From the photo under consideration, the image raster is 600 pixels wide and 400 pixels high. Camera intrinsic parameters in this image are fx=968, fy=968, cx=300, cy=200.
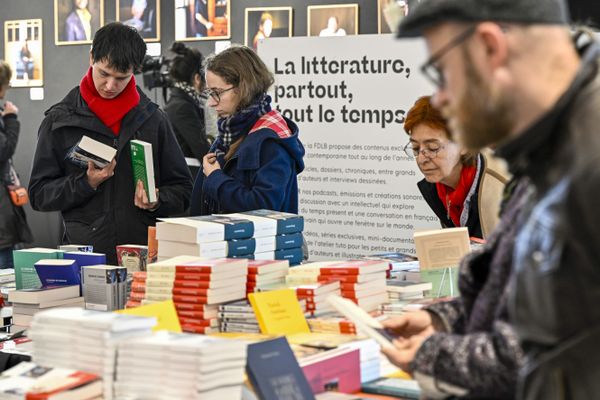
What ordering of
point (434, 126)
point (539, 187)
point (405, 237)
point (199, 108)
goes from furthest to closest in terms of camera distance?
point (199, 108) < point (405, 237) < point (434, 126) < point (539, 187)

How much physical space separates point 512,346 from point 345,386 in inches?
41.9

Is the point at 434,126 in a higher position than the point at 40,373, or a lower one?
higher

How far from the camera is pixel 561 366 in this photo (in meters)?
1.44

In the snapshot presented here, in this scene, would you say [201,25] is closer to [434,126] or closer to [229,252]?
[434,126]

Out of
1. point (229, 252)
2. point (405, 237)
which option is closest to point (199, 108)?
point (405, 237)

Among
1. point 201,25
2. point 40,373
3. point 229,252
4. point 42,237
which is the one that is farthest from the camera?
point 42,237

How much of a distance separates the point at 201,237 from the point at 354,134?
255 cm

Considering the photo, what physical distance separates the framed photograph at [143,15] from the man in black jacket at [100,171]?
16.5ft

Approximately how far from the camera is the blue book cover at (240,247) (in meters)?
3.38

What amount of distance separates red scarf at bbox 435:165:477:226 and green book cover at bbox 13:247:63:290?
1.66 meters

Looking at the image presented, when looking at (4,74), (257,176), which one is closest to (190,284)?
(257,176)

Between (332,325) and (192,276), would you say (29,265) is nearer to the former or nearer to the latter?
(192,276)

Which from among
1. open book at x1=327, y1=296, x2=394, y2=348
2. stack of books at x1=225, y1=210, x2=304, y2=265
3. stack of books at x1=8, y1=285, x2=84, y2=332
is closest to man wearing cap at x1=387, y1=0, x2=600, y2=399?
open book at x1=327, y1=296, x2=394, y2=348

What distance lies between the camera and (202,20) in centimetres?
902
